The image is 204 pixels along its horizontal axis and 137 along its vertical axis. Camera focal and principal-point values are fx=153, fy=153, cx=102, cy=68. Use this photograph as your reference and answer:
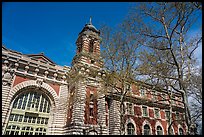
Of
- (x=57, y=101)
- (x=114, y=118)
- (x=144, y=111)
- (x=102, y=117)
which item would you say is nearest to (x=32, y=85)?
(x=57, y=101)

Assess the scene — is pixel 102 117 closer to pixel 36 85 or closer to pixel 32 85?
pixel 36 85

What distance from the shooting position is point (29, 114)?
18.5 meters

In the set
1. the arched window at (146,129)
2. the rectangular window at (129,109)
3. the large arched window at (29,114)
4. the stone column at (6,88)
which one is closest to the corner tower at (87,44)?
the rectangular window at (129,109)

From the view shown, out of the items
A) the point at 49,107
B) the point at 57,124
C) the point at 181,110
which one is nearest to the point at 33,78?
the point at 49,107

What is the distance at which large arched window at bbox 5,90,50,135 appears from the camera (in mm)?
17500

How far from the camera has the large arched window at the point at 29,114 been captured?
17500 mm

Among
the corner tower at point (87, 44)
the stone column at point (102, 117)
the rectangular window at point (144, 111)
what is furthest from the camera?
the rectangular window at point (144, 111)

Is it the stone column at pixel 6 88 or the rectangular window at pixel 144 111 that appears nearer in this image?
the stone column at pixel 6 88

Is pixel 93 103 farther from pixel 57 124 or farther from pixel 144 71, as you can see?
pixel 144 71

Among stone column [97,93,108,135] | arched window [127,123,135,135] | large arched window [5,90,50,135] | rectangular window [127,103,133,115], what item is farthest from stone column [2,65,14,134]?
rectangular window [127,103,133,115]

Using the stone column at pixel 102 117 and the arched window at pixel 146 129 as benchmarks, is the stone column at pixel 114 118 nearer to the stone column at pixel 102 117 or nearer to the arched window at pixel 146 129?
the stone column at pixel 102 117

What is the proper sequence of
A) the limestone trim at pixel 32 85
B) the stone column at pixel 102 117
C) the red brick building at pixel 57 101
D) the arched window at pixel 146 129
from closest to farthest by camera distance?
the red brick building at pixel 57 101, the limestone trim at pixel 32 85, the stone column at pixel 102 117, the arched window at pixel 146 129

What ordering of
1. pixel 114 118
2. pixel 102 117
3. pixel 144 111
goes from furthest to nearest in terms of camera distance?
pixel 144 111 < pixel 114 118 < pixel 102 117

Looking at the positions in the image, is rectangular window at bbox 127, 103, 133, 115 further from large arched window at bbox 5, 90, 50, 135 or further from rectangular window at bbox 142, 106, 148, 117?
large arched window at bbox 5, 90, 50, 135
